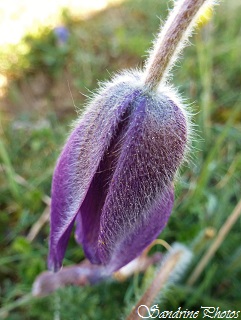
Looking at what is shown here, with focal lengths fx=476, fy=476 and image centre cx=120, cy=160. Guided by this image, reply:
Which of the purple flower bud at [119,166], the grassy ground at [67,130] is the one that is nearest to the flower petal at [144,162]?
the purple flower bud at [119,166]

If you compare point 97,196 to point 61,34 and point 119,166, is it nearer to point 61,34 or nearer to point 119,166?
point 119,166

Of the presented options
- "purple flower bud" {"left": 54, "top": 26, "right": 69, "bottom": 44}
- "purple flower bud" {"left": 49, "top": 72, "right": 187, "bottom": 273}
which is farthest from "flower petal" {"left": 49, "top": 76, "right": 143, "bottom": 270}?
"purple flower bud" {"left": 54, "top": 26, "right": 69, "bottom": 44}

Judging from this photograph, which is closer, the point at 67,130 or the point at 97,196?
the point at 97,196

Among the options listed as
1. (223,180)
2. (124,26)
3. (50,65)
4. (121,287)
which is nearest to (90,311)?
(121,287)

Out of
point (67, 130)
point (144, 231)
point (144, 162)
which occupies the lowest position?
point (67, 130)

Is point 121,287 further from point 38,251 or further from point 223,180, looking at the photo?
point 223,180

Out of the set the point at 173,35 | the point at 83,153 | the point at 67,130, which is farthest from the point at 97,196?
the point at 67,130

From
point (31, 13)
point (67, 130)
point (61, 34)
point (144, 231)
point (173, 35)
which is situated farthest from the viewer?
point (31, 13)
